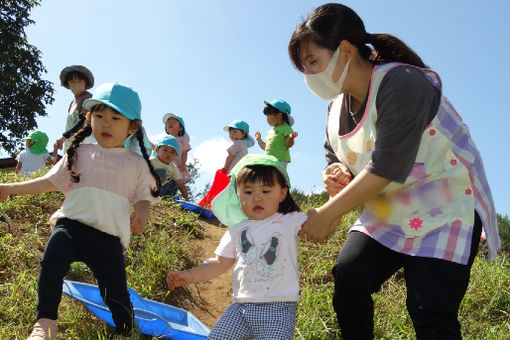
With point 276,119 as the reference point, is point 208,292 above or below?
below

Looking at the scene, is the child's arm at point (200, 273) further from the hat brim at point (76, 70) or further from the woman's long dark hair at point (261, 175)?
the hat brim at point (76, 70)

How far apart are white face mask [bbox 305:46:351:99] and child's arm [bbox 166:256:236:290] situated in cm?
96

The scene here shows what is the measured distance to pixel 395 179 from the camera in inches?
68.5

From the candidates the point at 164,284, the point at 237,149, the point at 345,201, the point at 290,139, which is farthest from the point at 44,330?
the point at 237,149

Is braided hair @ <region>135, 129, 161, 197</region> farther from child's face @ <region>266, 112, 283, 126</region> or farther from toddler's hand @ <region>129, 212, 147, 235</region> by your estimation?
child's face @ <region>266, 112, 283, 126</region>

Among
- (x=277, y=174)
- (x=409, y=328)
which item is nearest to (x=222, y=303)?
(x=409, y=328)

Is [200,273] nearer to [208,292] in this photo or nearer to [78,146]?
[78,146]

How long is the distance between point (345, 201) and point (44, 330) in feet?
5.16

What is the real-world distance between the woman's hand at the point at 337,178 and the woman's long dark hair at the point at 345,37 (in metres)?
0.52

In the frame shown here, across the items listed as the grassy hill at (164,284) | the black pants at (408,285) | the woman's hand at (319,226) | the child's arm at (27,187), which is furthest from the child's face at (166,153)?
the woman's hand at (319,226)

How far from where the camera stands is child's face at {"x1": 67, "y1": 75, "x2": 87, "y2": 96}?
5551 millimetres

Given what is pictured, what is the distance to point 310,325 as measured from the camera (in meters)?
2.88

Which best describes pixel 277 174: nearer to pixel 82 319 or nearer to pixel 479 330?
pixel 82 319

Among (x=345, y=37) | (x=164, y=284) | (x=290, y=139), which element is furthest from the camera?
(x=290, y=139)
